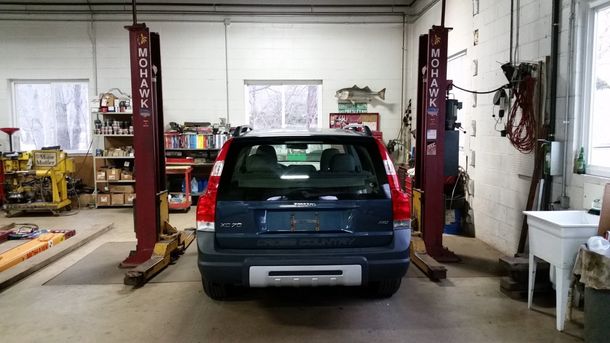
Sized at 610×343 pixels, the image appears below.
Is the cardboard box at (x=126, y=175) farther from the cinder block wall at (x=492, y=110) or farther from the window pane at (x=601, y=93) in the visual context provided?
the window pane at (x=601, y=93)

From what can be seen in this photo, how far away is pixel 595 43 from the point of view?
12.1 feet

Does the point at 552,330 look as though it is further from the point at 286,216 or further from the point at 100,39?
the point at 100,39

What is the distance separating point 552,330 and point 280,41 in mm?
7032

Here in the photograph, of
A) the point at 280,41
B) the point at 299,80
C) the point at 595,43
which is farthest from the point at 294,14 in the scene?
the point at 595,43

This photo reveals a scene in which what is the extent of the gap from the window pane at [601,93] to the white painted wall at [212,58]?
5246 mm

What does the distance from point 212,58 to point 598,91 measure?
671cm

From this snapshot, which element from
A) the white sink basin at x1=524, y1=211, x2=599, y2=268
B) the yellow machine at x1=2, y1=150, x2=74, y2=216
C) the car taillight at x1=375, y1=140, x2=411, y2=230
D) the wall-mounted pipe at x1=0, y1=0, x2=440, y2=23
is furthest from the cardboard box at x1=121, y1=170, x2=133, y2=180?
the white sink basin at x1=524, y1=211, x2=599, y2=268

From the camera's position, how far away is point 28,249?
493 cm

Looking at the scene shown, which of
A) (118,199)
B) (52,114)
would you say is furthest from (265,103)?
(52,114)

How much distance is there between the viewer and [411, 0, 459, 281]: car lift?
4.53 metres

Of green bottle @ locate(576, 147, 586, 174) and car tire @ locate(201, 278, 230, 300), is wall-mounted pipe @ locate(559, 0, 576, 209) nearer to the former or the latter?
green bottle @ locate(576, 147, 586, 174)

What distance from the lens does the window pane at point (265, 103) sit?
29.4 feet

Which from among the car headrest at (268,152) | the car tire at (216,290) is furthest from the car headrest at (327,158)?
the car tire at (216,290)

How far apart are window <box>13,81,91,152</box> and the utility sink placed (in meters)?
8.40
